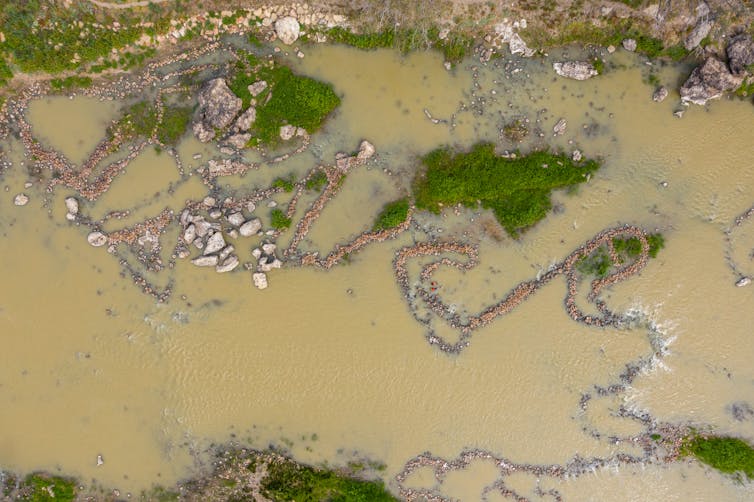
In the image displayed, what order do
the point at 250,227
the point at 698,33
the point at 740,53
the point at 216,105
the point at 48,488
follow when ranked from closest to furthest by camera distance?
the point at 740,53 → the point at 698,33 → the point at 216,105 → the point at 250,227 → the point at 48,488

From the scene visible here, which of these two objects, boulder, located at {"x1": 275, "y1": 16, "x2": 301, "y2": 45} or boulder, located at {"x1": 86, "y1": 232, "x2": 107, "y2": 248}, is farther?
boulder, located at {"x1": 86, "y1": 232, "x2": 107, "y2": 248}

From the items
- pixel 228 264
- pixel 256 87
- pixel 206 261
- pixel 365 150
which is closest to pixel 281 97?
pixel 256 87

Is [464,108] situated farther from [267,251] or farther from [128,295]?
[128,295]

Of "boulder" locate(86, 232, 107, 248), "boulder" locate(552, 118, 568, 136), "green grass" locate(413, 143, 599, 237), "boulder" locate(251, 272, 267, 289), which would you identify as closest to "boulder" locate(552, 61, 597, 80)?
"boulder" locate(552, 118, 568, 136)

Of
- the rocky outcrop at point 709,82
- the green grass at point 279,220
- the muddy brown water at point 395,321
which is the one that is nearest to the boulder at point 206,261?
the muddy brown water at point 395,321

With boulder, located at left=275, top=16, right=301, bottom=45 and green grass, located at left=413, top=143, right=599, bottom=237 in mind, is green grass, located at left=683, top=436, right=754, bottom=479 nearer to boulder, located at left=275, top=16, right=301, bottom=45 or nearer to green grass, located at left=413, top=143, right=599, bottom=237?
green grass, located at left=413, top=143, right=599, bottom=237

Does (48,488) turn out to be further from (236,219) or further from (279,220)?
(279,220)
